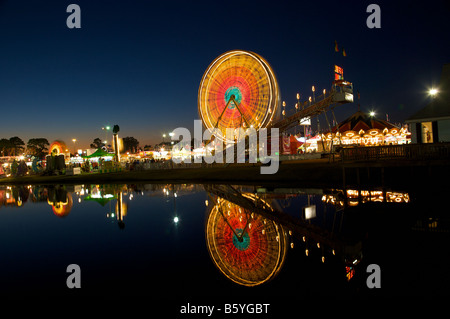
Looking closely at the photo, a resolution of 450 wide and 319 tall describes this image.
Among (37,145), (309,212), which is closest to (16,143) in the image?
(37,145)

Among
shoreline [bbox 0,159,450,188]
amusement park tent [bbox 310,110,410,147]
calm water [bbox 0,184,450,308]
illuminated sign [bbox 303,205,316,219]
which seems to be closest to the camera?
calm water [bbox 0,184,450,308]

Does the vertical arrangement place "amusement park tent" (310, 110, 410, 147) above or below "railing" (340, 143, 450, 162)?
above

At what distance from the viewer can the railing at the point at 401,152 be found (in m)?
18.4

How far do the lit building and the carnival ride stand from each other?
837 cm

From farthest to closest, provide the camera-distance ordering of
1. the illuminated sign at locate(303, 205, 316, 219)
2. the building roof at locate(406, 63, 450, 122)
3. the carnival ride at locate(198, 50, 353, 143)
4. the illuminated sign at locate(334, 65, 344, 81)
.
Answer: the illuminated sign at locate(334, 65, 344, 81), the carnival ride at locate(198, 50, 353, 143), the building roof at locate(406, 63, 450, 122), the illuminated sign at locate(303, 205, 316, 219)

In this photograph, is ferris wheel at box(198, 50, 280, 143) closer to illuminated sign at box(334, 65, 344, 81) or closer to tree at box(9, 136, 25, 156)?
illuminated sign at box(334, 65, 344, 81)

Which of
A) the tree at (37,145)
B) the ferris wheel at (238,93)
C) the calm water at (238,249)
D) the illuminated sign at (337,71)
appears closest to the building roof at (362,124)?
the illuminated sign at (337,71)

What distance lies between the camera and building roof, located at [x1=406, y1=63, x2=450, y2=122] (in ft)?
75.1

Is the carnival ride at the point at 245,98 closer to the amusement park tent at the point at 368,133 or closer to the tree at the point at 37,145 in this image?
the amusement park tent at the point at 368,133

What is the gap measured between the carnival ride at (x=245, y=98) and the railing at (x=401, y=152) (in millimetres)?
12080

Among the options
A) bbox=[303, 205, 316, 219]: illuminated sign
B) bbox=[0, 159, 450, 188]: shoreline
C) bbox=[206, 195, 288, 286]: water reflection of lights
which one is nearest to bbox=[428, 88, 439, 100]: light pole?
bbox=[0, 159, 450, 188]: shoreline
